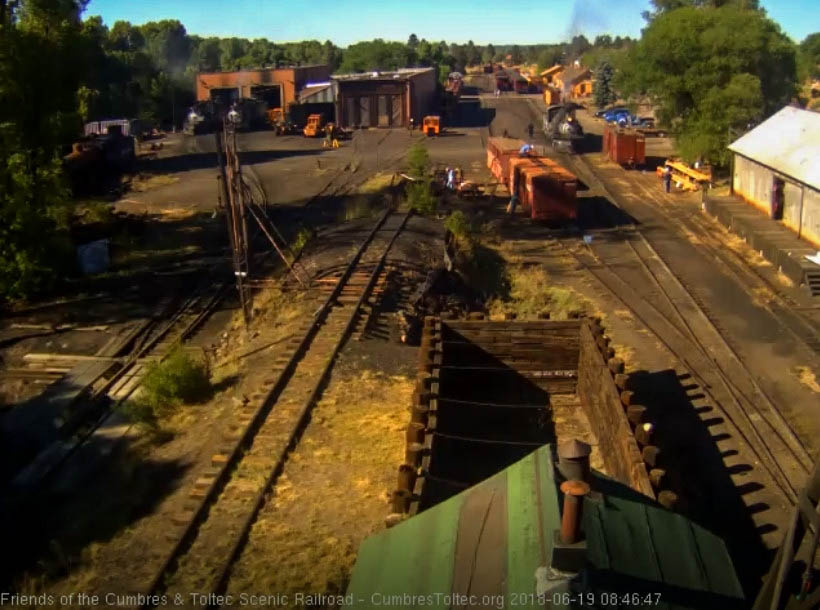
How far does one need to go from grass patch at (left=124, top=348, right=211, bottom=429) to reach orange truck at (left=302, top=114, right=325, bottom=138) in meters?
41.1

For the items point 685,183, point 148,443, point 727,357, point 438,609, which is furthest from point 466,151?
point 438,609

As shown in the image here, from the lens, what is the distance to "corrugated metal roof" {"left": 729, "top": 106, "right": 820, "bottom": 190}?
2390cm

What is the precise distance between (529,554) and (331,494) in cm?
595

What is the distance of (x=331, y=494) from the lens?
33.2ft

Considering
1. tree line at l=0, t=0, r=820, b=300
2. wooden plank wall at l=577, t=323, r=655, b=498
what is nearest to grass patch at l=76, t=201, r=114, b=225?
tree line at l=0, t=0, r=820, b=300

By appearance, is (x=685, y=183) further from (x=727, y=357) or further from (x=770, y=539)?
(x=770, y=539)

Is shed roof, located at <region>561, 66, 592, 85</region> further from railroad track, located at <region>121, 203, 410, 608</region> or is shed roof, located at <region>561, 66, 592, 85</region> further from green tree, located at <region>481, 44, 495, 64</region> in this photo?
green tree, located at <region>481, 44, 495, 64</region>

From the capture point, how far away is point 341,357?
1444 cm

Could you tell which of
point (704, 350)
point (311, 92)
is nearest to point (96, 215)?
point (704, 350)

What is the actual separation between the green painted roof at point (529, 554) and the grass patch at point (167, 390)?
8643mm

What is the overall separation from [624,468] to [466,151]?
3724 centimetres

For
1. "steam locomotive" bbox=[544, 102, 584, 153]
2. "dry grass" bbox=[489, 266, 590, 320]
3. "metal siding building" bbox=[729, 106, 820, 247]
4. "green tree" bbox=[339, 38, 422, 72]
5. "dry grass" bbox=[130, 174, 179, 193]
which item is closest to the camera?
"dry grass" bbox=[489, 266, 590, 320]

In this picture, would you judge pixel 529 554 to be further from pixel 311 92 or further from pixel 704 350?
pixel 311 92

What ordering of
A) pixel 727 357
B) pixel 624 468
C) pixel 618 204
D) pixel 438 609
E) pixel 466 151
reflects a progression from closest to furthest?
pixel 438 609, pixel 624 468, pixel 727 357, pixel 618 204, pixel 466 151
